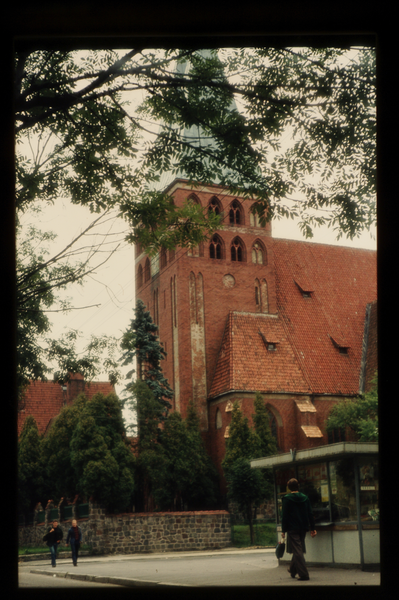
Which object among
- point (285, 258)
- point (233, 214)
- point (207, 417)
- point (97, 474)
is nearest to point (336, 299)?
point (285, 258)

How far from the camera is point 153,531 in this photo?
2334 cm

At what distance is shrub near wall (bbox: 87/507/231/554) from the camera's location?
23188 mm

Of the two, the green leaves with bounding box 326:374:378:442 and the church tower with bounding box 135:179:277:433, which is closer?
the green leaves with bounding box 326:374:378:442

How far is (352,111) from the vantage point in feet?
22.5

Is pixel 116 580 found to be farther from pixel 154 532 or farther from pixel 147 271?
pixel 147 271

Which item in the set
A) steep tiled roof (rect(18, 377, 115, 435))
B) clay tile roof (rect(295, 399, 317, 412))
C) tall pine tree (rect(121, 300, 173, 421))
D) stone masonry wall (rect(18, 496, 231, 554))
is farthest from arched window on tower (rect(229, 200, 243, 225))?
stone masonry wall (rect(18, 496, 231, 554))

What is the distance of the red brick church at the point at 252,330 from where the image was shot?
35.7 meters

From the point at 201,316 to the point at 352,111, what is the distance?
30759 millimetres

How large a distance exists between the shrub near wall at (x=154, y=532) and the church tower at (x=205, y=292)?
1159cm

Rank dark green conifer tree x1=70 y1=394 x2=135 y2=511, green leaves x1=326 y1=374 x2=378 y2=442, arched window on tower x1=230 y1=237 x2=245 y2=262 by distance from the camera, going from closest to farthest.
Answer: dark green conifer tree x1=70 y1=394 x2=135 y2=511
green leaves x1=326 y1=374 x2=378 y2=442
arched window on tower x1=230 y1=237 x2=245 y2=262

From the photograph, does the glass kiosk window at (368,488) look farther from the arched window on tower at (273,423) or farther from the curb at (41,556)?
the arched window on tower at (273,423)

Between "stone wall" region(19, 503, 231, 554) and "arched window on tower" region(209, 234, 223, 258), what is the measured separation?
1754cm

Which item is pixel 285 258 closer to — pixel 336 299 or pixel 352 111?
pixel 336 299

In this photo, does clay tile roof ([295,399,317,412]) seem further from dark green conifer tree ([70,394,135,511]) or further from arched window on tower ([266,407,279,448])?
dark green conifer tree ([70,394,135,511])
